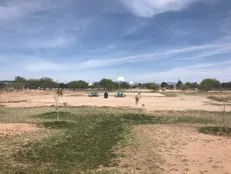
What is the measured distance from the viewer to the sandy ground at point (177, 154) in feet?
47.3

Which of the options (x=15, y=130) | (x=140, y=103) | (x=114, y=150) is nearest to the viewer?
(x=114, y=150)

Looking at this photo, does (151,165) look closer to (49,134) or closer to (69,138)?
(69,138)

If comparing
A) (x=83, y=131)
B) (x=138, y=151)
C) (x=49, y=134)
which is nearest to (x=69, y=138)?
(x=49, y=134)

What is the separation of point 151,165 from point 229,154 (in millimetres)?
4820

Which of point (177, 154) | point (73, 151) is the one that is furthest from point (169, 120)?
point (73, 151)

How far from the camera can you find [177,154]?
686 inches

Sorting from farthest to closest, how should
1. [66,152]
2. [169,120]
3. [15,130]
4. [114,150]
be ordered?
[169,120] → [15,130] → [114,150] → [66,152]

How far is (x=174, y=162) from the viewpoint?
15.7 m

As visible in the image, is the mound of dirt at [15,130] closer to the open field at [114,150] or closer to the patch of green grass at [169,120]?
the open field at [114,150]

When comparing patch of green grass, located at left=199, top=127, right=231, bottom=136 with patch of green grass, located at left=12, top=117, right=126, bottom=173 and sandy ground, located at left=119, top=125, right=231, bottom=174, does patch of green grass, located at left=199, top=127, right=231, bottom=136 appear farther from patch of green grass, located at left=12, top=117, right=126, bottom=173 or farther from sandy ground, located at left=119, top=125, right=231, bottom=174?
patch of green grass, located at left=12, top=117, right=126, bottom=173

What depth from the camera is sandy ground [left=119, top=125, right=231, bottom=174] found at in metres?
14.4

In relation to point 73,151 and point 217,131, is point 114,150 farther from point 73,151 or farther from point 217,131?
point 217,131

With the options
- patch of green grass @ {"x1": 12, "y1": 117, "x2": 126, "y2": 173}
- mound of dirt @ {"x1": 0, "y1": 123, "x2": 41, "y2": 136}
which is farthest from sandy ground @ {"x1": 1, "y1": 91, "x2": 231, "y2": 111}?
patch of green grass @ {"x1": 12, "y1": 117, "x2": 126, "y2": 173}

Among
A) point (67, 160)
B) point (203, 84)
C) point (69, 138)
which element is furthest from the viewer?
point (203, 84)
